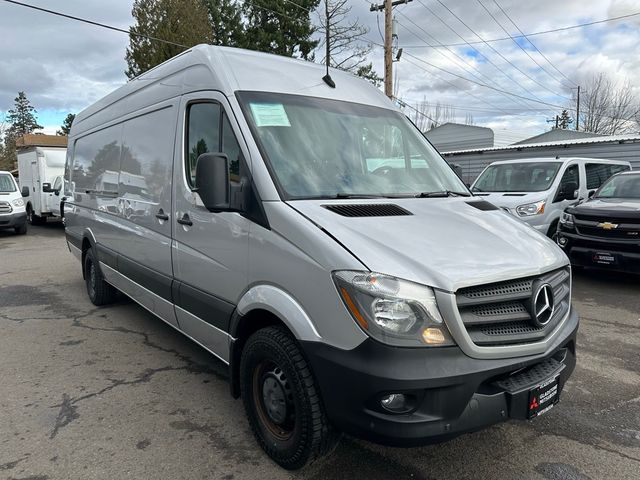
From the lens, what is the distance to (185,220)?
3658 millimetres

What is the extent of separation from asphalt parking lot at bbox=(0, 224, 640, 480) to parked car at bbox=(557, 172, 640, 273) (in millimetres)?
1695

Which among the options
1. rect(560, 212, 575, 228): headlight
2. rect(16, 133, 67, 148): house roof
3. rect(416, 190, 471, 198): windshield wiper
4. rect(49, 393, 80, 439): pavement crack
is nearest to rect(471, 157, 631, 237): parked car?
rect(560, 212, 575, 228): headlight

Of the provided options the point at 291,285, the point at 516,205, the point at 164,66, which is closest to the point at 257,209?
the point at 291,285

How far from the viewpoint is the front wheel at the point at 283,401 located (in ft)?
8.39

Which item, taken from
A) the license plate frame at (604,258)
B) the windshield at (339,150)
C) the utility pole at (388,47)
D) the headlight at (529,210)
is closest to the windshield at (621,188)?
the headlight at (529,210)

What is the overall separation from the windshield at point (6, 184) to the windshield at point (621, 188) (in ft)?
50.4

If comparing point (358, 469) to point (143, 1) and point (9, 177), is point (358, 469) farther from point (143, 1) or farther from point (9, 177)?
point (143, 1)

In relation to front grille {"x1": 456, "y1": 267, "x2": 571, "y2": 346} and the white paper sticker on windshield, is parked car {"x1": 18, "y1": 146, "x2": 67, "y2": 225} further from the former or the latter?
front grille {"x1": 456, "y1": 267, "x2": 571, "y2": 346}

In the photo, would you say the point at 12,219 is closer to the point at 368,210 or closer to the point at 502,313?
the point at 368,210

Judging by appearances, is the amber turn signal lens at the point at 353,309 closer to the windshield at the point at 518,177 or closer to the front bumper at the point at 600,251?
the front bumper at the point at 600,251

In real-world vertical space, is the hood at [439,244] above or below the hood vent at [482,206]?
below

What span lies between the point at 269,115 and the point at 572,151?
1641 cm

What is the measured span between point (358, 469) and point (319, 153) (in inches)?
77.0

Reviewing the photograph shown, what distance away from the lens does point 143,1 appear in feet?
81.0
